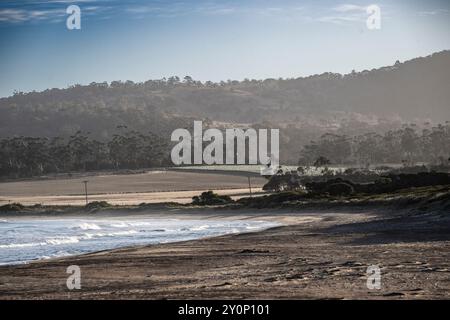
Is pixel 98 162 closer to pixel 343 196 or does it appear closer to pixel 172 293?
pixel 343 196

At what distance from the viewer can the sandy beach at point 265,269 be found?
34.1 ft

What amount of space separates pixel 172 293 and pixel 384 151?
11035 centimetres

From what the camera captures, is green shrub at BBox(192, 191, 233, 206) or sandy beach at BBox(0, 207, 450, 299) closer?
sandy beach at BBox(0, 207, 450, 299)

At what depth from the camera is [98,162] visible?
360 ft

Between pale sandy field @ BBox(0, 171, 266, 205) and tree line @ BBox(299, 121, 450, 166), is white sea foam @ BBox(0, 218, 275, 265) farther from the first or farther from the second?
tree line @ BBox(299, 121, 450, 166)

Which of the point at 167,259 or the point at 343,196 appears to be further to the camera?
the point at 343,196

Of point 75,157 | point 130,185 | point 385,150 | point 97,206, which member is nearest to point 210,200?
point 97,206

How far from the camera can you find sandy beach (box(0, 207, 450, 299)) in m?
10.4

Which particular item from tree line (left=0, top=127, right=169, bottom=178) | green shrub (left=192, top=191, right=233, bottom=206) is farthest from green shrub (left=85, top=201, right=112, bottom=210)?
tree line (left=0, top=127, right=169, bottom=178)

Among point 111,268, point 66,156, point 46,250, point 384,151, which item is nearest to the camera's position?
point 111,268

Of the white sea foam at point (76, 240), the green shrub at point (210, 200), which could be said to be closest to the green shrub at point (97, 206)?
the green shrub at point (210, 200)

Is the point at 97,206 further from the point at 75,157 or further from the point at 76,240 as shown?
the point at 75,157
